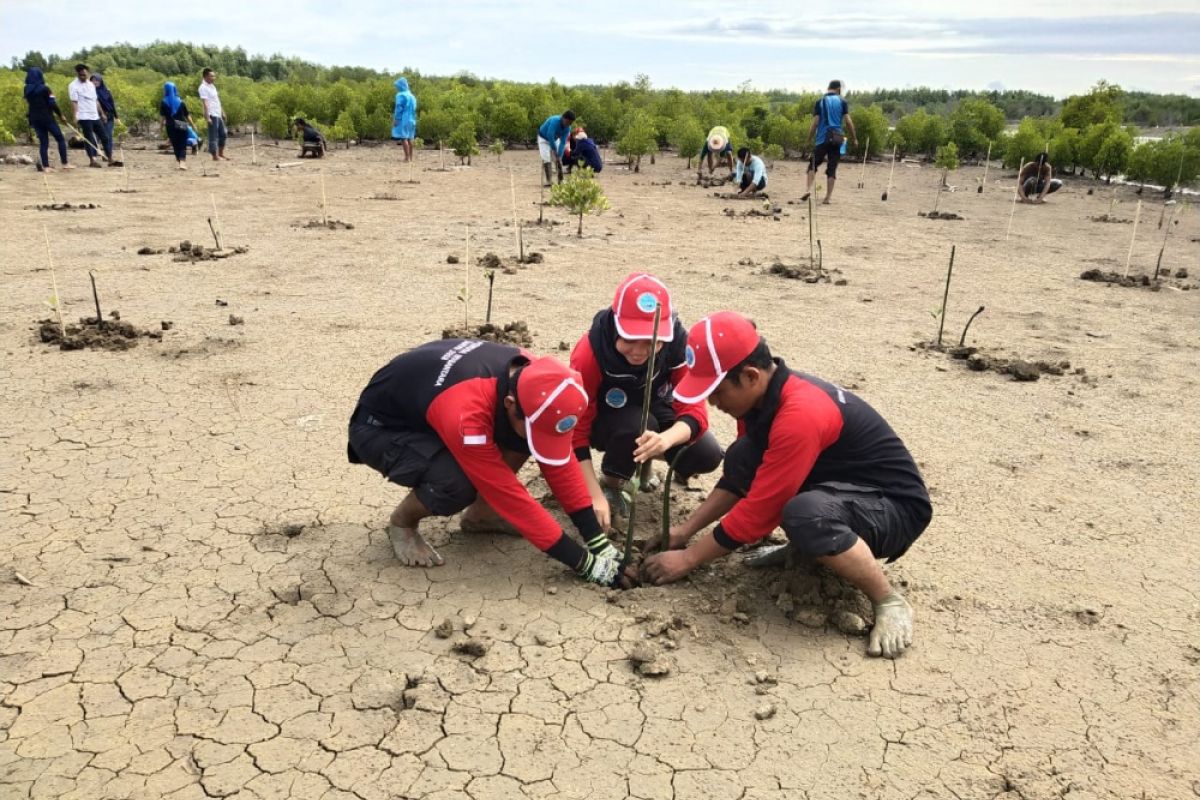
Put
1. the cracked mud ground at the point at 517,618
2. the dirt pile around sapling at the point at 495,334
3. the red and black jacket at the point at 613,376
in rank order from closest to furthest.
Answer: the cracked mud ground at the point at 517,618 → the red and black jacket at the point at 613,376 → the dirt pile around sapling at the point at 495,334

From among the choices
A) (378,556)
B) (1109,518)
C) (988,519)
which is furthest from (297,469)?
(1109,518)

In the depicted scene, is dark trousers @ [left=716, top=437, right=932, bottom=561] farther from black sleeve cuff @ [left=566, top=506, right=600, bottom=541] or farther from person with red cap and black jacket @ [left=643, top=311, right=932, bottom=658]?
black sleeve cuff @ [left=566, top=506, right=600, bottom=541]

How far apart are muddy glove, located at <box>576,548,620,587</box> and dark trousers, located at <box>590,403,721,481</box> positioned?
689 millimetres

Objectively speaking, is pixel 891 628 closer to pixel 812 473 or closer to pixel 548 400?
pixel 812 473

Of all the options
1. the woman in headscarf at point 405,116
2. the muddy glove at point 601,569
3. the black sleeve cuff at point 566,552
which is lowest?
the muddy glove at point 601,569

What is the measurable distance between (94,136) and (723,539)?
17358mm

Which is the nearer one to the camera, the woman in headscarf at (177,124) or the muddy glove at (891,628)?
the muddy glove at (891,628)

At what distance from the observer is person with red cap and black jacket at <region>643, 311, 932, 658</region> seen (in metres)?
2.95

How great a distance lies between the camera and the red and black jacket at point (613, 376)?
3.66 m

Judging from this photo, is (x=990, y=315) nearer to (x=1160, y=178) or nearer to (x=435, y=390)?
(x=435, y=390)

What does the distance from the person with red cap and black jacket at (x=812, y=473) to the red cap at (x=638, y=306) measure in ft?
1.31

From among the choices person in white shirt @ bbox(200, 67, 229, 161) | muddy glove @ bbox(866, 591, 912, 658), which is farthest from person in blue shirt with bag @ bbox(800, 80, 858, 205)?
person in white shirt @ bbox(200, 67, 229, 161)

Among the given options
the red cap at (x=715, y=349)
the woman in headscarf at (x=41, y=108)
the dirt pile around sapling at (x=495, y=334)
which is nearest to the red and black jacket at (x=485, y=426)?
the red cap at (x=715, y=349)

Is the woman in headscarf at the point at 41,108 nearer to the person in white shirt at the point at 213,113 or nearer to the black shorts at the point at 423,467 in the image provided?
the person in white shirt at the point at 213,113
